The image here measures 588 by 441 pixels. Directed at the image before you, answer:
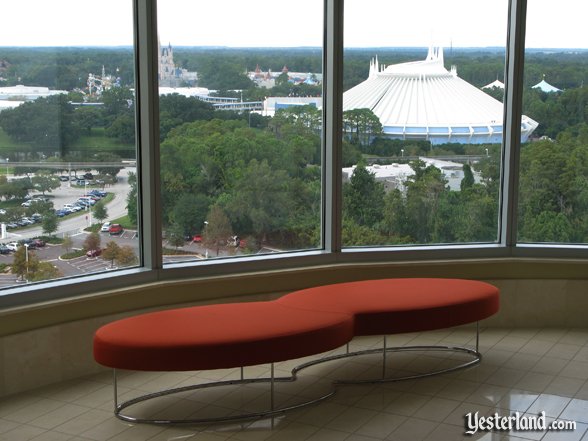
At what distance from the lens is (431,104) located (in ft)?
21.4

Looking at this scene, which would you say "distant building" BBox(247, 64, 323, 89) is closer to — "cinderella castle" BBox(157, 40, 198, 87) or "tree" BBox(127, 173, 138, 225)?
"cinderella castle" BBox(157, 40, 198, 87)

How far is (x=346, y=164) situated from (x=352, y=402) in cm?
219

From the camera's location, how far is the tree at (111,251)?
5562mm

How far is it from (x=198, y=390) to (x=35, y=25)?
251 centimetres

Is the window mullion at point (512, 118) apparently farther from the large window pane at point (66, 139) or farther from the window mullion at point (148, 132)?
the large window pane at point (66, 139)

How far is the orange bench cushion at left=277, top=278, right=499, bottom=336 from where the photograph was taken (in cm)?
499

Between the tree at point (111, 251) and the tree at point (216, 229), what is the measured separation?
0.66 m

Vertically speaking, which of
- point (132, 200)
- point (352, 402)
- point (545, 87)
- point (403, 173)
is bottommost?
point (352, 402)

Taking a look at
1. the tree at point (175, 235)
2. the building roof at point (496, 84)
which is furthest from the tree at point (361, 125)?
the tree at point (175, 235)

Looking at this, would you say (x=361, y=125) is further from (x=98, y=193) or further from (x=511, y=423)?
(x=511, y=423)

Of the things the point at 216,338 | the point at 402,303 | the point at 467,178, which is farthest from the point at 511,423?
the point at 467,178

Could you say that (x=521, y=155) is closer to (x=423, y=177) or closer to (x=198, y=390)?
(x=423, y=177)

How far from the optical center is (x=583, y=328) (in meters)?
6.45

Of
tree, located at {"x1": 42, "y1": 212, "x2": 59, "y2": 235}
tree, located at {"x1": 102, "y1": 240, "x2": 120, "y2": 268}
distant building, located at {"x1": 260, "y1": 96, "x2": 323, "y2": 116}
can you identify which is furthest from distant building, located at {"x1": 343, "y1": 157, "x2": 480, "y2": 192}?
tree, located at {"x1": 42, "y1": 212, "x2": 59, "y2": 235}
